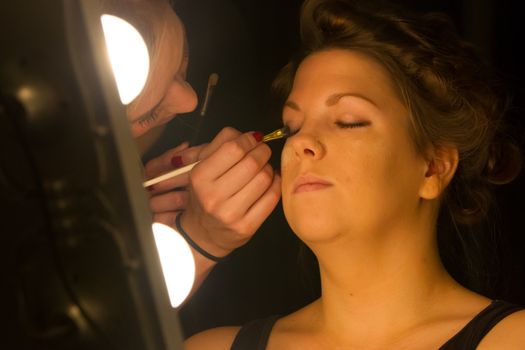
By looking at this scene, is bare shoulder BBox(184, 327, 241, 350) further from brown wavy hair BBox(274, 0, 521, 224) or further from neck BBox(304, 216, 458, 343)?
brown wavy hair BBox(274, 0, 521, 224)

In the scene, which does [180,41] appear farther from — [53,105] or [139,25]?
[53,105]

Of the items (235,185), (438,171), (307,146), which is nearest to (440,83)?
(438,171)

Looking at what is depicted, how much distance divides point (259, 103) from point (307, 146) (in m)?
0.51

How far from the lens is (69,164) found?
0.70 m

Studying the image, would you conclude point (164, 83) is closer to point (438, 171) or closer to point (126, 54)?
point (126, 54)

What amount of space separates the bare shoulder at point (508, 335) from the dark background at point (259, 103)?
0.52 m

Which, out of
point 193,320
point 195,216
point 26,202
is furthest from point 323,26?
point 26,202

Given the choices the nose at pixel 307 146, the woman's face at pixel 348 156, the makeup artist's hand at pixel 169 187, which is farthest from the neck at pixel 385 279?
the makeup artist's hand at pixel 169 187

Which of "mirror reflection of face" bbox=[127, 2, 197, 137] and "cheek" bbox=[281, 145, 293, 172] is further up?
"mirror reflection of face" bbox=[127, 2, 197, 137]

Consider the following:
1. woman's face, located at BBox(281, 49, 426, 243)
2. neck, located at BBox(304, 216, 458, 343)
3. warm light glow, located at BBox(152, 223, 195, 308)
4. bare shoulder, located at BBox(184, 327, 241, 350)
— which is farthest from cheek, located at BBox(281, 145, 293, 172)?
bare shoulder, located at BBox(184, 327, 241, 350)

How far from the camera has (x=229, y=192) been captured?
1.30 m

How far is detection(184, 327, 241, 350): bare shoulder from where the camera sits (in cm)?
136

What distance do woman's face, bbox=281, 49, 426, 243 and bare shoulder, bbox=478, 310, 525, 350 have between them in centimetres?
24

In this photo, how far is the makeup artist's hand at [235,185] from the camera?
1286 millimetres
